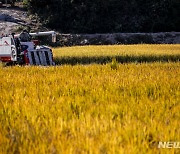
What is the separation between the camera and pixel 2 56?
17.0 m

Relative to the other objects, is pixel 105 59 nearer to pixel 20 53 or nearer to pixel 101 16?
pixel 20 53

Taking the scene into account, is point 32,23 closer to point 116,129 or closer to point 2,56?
point 2,56

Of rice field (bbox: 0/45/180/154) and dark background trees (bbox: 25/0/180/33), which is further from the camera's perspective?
dark background trees (bbox: 25/0/180/33)

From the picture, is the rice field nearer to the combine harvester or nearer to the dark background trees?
the combine harvester

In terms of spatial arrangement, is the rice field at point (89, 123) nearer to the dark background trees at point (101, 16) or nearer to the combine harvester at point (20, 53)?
the combine harvester at point (20, 53)

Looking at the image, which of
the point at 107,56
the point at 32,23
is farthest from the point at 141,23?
the point at 107,56

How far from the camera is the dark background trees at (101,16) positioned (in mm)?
37031

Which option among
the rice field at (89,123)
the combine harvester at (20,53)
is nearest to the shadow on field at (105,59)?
the combine harvester at (20,53)

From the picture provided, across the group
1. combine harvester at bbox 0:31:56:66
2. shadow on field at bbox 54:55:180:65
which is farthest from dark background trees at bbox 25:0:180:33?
combine harvester at bbox 0:31:56:66

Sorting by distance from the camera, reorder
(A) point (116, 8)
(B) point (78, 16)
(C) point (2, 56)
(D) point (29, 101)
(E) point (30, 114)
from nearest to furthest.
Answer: (E) point (30, 114) < (D) point (29, 101) < (C) point (2, 56) < (B) point (78, 16) < (A) point (116, 8)

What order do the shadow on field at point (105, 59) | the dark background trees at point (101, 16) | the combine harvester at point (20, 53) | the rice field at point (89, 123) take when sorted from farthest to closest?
the dark background trees at point (101, 16), the shadow on field at point (105, 59), the combine harvester at point (20, 53), the rice field at point (89, 123)

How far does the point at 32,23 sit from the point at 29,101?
111 ft

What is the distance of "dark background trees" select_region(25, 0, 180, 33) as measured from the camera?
37.0m

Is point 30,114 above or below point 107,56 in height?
above
